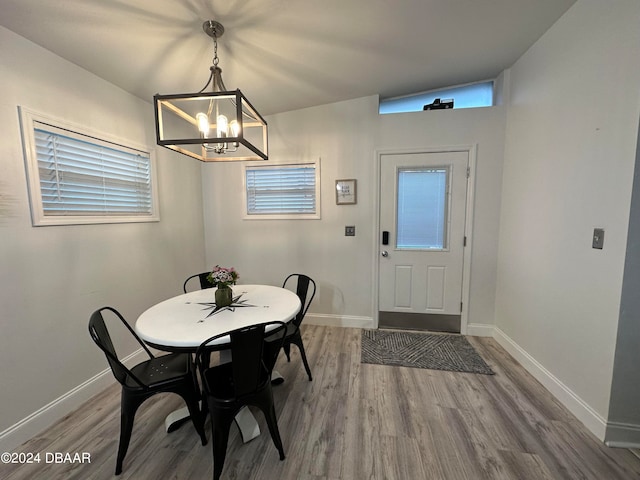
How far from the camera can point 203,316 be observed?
5.37 ft

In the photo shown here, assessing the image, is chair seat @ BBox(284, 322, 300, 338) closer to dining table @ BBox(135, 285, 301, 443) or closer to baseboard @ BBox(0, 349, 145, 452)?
dining table @ BBox(135, 285, 301, 443)

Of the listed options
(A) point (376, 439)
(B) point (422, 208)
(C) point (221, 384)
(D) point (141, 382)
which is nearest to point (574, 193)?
(B) point (422, 208)

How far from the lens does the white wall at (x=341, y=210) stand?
273cm

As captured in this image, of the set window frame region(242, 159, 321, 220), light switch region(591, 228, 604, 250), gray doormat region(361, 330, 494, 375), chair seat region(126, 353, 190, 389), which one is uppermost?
window frame region(242, 159, 321, 220)

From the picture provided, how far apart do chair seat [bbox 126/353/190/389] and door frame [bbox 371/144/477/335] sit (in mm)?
2082

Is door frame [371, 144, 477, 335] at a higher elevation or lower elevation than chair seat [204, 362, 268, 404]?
higher

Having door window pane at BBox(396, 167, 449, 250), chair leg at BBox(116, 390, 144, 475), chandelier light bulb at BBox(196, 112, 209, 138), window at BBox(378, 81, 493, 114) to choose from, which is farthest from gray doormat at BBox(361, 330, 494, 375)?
window at BBox(378, 81, 493, 114)

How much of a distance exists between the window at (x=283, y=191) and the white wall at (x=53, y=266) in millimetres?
1135

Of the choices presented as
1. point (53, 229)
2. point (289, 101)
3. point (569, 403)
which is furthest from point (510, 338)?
point (53, 229)

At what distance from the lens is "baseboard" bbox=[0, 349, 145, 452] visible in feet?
4.91

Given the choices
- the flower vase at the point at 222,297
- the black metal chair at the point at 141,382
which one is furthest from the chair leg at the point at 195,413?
the flower vase at the point at 222,297

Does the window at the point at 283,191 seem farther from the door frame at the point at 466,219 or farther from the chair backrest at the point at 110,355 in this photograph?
the chair backrest at the point at 110,355

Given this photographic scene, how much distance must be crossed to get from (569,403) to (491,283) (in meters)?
1.22

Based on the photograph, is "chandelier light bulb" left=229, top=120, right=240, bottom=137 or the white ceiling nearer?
"chandelier light bulb" left=229, top=120, right=240, bottom=137
